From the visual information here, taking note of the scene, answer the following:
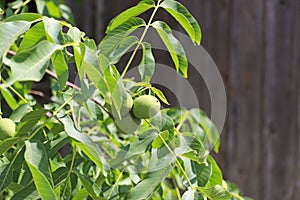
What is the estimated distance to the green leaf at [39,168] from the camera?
0.65 m

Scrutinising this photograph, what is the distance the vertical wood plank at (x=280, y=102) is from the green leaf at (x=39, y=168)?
183 centimetres

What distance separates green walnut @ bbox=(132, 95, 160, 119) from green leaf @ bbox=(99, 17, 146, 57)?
0.08 m

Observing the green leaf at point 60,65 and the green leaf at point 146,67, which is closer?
the green leaf at point 60,65

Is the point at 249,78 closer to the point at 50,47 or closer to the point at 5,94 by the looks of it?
the point at 5,94

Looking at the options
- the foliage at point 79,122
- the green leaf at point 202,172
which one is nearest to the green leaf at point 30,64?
the foliage at point 79,122

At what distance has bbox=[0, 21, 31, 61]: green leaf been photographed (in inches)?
25.8

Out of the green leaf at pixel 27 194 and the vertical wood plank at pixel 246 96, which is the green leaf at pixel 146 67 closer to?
the green leaf at pixel 27 194

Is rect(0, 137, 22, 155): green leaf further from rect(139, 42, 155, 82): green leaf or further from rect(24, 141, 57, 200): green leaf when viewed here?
rect(139, 42, 155, 82): green leaf

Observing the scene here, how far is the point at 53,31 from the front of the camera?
2.31 ft

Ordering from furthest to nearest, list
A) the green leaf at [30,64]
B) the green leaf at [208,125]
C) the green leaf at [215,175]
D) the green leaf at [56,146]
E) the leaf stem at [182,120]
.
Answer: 1. the green leaf at [208,125]
2. the leaf stem at [182,120]
3. the green leaf at [215,175]
4. the green leaf at [56,146]
5. the green leaf at [30,64]

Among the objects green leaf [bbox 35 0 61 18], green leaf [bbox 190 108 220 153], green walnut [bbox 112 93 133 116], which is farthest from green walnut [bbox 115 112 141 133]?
green leaf [bbox 35 0 61 18]

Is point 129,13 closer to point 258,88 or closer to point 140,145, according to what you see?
point 140,145

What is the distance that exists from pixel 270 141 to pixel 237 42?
1.50 ft

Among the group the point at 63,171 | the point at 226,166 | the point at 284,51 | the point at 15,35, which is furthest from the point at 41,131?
the point at 284,51
